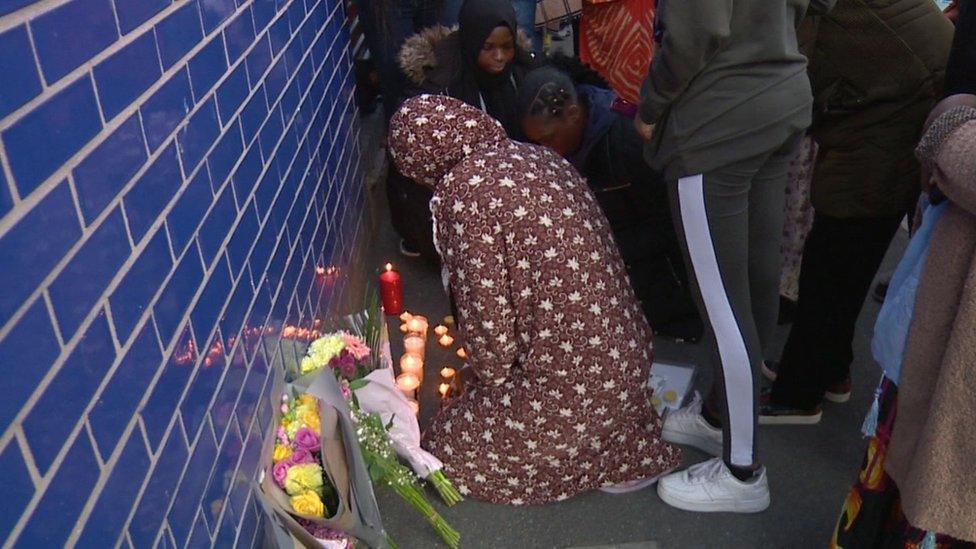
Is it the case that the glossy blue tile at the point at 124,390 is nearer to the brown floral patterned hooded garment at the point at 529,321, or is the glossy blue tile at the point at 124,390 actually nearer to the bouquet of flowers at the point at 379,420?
the bouquet of flowers at the point at 379,420

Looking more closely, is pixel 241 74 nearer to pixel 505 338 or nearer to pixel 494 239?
pixel 494 239

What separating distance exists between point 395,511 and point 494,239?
98 cm

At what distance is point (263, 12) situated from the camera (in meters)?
2.33

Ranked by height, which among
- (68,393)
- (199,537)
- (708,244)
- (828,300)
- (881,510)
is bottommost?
(881,510)

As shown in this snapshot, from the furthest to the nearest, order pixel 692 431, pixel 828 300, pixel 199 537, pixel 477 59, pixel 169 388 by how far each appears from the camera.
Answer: pixel 477 59 → pixel 692 431 → pixel 828 300 → pixel 199 537 → pixel 169 388

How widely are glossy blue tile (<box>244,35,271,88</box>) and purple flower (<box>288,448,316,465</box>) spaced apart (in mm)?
940

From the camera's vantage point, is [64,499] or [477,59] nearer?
[64,499]

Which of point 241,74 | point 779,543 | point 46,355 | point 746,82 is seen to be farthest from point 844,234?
point 46,355

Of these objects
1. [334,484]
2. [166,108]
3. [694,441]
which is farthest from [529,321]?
[166,108]

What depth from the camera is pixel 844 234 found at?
2617mm

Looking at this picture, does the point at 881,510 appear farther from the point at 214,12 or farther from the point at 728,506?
the point at 214,12

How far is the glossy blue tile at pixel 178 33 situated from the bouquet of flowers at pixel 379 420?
90 centimetres

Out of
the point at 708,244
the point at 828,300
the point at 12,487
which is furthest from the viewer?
the point at 828,300

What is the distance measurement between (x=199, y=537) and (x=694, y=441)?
188 centimetres
